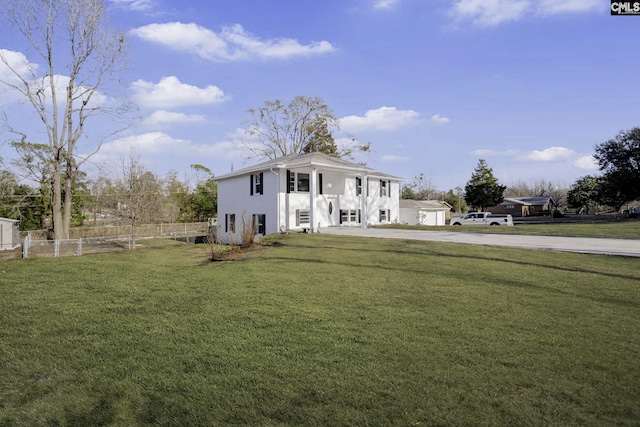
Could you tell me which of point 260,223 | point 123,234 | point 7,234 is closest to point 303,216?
point 260,223

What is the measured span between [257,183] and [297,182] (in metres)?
2.97

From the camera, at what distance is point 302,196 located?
80.8 ft

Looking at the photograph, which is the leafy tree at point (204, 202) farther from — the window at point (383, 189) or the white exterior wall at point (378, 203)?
the window at point (383, 189)

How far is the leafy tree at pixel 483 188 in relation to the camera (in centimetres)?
5144

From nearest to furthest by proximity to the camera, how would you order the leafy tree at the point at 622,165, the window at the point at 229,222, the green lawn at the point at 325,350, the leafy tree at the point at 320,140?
the green lawn at the point at 325,350
the window at the point at 229,222
the leafy tree at the point at 622,165
the leafy tree at the point at 320,140

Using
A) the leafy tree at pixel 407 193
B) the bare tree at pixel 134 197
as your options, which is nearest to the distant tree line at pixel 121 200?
the bare tree at pixel 134 197

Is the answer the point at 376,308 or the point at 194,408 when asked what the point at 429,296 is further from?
the point at 194,408

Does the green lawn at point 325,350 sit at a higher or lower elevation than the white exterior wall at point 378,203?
lower

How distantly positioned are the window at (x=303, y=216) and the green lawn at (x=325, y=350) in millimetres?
15822

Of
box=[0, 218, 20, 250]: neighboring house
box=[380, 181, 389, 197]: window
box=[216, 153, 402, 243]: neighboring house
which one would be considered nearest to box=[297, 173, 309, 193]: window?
box=[216, 153, 402, 243]: neighboring house

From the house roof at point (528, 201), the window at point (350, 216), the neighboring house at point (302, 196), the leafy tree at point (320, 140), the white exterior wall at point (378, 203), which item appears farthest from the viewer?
the house roof at point (528, 201)

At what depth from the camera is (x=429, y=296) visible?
6.62m

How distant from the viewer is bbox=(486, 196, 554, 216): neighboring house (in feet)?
204

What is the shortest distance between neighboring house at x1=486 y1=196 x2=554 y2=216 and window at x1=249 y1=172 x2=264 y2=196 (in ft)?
164
